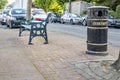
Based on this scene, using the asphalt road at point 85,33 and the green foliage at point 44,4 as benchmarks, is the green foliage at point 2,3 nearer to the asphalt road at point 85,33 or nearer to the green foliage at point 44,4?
the green foliage at point 44,4

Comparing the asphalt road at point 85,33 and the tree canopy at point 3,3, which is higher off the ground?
the tree canopy at point 3,3

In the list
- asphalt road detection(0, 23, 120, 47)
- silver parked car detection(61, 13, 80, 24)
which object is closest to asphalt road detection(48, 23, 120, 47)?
asphalt road detection(0, 23, 120, 47)

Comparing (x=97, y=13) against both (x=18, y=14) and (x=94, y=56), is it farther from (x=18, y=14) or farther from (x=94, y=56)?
(x=18, y=14)

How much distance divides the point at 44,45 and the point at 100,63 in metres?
4.47

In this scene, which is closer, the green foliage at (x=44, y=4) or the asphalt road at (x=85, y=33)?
the asphalt road at (x=85, y=33)

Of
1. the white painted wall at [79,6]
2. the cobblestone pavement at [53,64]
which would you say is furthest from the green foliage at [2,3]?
the cobblestone pavement at [53,64]

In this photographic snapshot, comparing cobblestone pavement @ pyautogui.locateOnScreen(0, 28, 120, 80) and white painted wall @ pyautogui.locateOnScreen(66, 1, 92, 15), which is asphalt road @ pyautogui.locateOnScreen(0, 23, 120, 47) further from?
white painted wall @ pyautogui.locateOnScreen(66, 1, 92, 15)

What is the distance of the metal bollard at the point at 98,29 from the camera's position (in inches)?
405

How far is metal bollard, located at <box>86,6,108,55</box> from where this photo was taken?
1030 centimetres

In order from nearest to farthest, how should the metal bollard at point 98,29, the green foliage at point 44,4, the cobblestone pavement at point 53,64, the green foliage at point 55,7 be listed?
the cobblestone pavement at point 53,64
the metal bollard at point 98,29
the green foliage at point 55,7
the green foliage at point 44,4

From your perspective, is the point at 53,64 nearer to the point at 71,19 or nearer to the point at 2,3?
the point at 71,19

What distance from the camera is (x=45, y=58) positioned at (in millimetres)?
9828

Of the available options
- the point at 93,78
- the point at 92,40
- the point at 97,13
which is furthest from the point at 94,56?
the point at 93,78

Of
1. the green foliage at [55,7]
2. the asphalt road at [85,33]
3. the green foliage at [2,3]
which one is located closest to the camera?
the asphalt road at [85,33]
